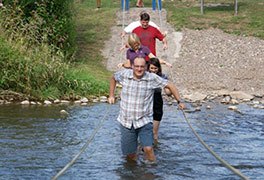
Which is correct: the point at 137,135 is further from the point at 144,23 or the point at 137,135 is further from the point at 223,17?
the point at 223,17

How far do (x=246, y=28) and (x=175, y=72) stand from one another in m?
6.85

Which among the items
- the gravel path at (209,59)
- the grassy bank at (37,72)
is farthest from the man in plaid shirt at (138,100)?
the gravel path at (209,59)

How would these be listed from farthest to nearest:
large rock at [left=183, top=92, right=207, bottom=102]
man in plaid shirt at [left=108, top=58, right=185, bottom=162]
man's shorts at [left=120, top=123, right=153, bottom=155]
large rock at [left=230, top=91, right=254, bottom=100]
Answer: large rock at [left=230, top=91, right=254, bottom=100], large rock at [left=183, top=92, right=207, bottom=102], man's shorts at [left=120, top=123, right=153, bottom=155], man in plaid shirt at [left=108, top=58, right=185, bottom=162]

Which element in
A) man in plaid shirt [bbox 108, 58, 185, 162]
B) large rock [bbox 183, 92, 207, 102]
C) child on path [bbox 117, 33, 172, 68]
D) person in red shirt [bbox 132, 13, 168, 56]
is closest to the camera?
man in plaid shirt [bbox 108, 58, 185, 162]

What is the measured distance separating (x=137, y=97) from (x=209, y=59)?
41.8ft

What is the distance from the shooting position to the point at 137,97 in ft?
27.9

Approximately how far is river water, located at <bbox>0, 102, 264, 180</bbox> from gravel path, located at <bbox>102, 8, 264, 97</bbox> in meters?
2.83

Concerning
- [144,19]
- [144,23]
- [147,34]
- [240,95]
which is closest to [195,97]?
[240,95]

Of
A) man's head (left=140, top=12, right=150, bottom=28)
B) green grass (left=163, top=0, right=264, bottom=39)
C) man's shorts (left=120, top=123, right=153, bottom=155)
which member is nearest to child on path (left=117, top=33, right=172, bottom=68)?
man's head (left=140, top=12, right=150, bottom=28)

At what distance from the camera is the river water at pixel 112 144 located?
30.0ft

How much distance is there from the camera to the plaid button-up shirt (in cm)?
848

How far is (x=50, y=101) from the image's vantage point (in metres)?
15.2

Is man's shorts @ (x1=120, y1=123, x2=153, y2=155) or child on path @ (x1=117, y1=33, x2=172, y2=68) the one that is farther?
child on path @ (x1=117, y1=33, x2=172, y2=68)

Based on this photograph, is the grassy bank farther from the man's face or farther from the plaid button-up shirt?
the plaid button-up shirt
